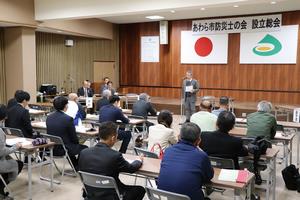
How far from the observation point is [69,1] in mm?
8438

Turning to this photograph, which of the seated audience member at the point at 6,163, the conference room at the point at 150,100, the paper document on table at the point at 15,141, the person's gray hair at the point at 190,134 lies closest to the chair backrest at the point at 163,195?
the conference room at the point at 150,100

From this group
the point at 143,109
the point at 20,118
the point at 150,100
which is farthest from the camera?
the point at 150,100

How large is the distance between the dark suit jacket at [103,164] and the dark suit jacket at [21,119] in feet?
7.66

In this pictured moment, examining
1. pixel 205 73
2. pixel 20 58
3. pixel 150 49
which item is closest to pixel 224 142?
pixel 20 58

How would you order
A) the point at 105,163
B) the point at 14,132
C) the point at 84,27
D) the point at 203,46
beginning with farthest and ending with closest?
1. the point at 203,46
2. the point at 84,27
3. the point at 14,132
4. the point at 105,163

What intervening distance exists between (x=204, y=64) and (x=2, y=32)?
6.84m

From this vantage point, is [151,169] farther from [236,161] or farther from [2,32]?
[2,32]

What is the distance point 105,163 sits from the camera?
2654 mm

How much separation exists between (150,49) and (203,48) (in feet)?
7.42

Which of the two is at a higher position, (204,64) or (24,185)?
(204,64)

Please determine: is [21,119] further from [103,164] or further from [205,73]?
[205,73]

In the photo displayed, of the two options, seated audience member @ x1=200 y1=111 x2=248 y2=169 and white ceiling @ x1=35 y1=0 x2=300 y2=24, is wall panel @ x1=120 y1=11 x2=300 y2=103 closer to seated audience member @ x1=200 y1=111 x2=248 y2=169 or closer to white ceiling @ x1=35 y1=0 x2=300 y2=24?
white ceiling @ x1=35 y1=0 x2=300 y2=24

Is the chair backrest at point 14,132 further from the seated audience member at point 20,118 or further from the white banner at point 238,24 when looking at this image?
the white banner at point 238,24

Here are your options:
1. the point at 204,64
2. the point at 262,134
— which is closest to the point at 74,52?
the point at 204,64
